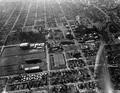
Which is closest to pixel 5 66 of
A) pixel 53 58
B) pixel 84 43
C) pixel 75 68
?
pixel 53 58

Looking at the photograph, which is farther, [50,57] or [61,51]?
[61,51]

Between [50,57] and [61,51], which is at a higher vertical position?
[61,51]

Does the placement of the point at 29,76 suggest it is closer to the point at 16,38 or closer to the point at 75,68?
the point at 75,68

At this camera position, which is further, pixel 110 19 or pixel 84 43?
pixel 110 19

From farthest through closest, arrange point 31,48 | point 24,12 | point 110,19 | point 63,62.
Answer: point 24,12
point 110,19
point 31,48
point 63,62

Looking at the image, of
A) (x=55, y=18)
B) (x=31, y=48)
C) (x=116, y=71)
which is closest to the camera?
(x=116, y=71)

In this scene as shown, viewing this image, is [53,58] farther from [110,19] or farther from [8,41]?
[110,19]

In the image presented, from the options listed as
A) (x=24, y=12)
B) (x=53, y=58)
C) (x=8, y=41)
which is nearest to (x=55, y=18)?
(x=24, y=12)
